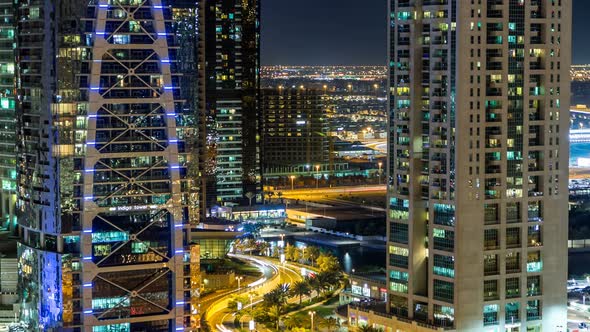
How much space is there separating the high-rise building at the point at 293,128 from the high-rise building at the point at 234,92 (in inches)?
872

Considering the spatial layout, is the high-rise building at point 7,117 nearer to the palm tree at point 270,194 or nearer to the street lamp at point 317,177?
the palm tree at point 270,194

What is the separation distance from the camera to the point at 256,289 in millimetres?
48969

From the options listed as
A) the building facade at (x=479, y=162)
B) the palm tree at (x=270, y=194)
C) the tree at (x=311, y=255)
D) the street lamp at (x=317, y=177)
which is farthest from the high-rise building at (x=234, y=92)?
the building facade at (x=479, y=162)

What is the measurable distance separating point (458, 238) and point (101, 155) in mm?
10441

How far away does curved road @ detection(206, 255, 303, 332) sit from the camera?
4334cm

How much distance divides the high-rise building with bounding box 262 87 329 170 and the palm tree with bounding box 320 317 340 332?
188 feet

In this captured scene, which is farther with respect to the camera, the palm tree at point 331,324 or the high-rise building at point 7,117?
the high-rise building at point 7,117

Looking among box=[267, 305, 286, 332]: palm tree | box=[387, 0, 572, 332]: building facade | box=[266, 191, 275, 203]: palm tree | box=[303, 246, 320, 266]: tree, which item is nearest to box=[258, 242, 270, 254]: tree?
box=[303, 246, 320, 266]: tree

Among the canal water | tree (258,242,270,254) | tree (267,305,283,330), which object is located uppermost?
tree (258,242,270,254)

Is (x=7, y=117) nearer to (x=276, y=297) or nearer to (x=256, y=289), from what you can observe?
(x=256, y=289)

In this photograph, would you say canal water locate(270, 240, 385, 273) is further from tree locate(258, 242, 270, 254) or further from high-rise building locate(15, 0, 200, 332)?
high-rise building locate(15, 0, 200, 332)

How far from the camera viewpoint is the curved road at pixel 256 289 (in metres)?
43.3

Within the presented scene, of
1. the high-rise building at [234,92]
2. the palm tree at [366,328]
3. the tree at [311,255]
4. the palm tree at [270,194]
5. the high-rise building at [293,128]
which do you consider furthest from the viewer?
the high-rise building at [293,128]

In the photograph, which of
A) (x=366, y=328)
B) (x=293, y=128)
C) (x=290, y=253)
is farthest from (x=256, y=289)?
(x=293, y=128)
